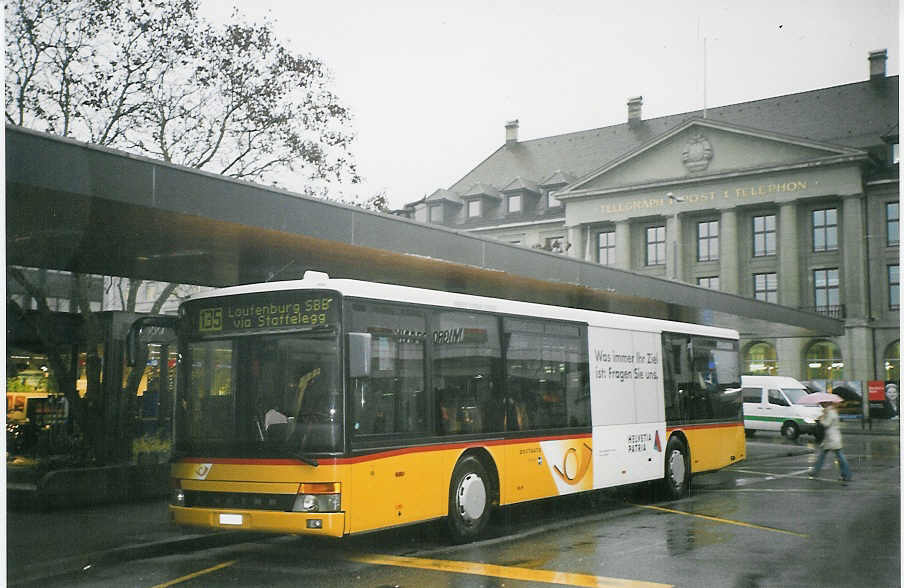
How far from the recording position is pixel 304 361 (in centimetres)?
916

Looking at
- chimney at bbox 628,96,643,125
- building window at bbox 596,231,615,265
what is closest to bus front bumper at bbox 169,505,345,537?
chimney at bbox 628,96,643,125

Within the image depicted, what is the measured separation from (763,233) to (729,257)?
7.06 ft

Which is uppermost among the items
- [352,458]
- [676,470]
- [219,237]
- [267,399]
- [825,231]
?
[825,231]

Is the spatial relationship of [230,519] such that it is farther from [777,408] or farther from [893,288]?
[893,288]

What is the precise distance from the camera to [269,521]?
896cm

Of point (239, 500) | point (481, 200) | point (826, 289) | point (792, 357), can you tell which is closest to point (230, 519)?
point (239, 500)

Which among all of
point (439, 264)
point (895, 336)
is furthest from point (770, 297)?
point (439, 264)

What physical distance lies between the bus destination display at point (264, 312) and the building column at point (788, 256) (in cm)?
3218

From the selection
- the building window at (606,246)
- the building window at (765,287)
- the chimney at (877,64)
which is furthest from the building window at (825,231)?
the chimney at (877,64)

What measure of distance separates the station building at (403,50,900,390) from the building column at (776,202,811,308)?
0.08 m

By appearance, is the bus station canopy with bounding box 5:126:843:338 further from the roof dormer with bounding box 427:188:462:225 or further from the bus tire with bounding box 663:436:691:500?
the roof dormer with bounding box 427:188:462:225

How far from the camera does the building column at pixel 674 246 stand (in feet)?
122

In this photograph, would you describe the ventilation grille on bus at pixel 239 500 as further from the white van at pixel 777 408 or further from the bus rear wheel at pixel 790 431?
the bus rear wheel at pixel 790 431

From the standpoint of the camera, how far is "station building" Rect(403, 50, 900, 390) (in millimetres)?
26734
